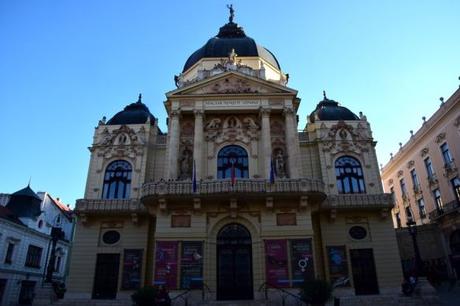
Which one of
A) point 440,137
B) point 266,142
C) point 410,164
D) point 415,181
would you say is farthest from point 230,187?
point 410,164

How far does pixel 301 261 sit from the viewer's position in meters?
20.8

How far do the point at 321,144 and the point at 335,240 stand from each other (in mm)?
7468

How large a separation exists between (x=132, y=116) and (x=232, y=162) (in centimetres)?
991

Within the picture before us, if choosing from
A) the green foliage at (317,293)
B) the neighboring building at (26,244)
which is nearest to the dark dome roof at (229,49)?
the neighboring building at (26,244)

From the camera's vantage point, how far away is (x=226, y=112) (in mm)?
27672

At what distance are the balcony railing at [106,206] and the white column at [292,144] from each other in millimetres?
10924

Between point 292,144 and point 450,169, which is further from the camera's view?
point 450,169

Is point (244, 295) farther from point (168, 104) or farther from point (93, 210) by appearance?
point (168, 104)

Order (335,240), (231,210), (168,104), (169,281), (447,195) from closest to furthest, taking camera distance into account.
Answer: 1. (169,281)
2. (231,210)
3. (335,240)
4. (168,104)
5. (447,195)

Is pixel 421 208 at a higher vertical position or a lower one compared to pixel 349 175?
lower

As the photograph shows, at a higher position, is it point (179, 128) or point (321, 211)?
point (179, 128)

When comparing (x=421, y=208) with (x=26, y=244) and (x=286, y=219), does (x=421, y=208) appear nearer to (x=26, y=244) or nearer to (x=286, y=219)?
(x=286, y=219)

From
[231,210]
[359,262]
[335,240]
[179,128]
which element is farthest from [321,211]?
[179,128]

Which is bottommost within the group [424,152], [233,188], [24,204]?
[233,188]
